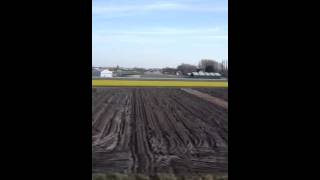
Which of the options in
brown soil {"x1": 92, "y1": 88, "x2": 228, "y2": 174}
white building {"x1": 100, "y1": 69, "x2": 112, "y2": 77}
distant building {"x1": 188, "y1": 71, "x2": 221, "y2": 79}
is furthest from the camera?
distant building {"x1": 188, "y1": 71, "x2": 221, "y2": 79}

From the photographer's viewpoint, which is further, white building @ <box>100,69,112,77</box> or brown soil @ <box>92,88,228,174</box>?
white building @ <box>100,69,112,77</box>

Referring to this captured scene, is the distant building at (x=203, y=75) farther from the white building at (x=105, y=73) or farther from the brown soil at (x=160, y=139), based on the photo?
the brown soil at (x=160, y=139)

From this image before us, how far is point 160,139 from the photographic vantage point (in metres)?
11.2

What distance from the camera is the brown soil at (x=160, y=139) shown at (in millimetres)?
8070

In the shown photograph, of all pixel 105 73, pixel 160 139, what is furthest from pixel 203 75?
pixel 160 139

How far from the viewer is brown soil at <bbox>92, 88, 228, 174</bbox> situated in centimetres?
807

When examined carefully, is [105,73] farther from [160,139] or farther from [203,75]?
[160,139]

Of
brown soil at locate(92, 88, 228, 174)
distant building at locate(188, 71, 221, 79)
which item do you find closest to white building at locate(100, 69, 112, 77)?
distant building at locate(188, 71, 221, 79)

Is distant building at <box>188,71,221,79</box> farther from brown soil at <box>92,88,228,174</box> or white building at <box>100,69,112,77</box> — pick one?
brown soil at <box>92,88,228,174</box>

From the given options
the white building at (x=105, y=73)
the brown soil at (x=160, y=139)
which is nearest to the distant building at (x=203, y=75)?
the white building at (x=105, y=73)
